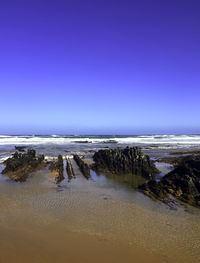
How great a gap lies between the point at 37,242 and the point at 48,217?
138 cm

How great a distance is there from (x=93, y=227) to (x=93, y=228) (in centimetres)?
6

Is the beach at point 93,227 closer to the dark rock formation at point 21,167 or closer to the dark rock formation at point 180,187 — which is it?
the dark rock formation at point 180,187

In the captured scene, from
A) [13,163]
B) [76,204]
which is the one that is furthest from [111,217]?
[13,163]

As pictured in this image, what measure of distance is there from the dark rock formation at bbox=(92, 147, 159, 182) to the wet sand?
3910 millimetres

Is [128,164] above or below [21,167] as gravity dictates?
above

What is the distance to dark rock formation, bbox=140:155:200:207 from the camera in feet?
26.1

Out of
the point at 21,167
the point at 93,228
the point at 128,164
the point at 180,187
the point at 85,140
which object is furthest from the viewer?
the point at 85,140

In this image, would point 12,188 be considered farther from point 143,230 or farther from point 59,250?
point 143,230

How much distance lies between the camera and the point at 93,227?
5.70 meters

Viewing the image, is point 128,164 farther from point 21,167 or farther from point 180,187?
point 21,167

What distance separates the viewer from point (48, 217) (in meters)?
6.27

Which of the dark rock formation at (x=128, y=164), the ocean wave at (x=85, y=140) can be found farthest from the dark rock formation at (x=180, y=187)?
the ocean wave at (x=85, y=140)

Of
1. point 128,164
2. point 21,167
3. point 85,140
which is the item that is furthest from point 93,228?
point 85,140

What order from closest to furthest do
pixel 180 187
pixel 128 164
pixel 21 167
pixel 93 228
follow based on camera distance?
pixel 93 228, pixel 180 187, pixel 128 164, pixel 21 167
